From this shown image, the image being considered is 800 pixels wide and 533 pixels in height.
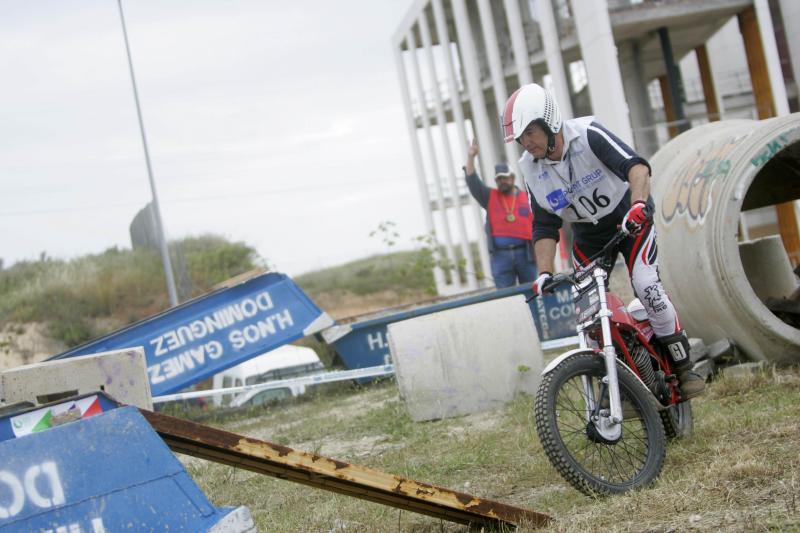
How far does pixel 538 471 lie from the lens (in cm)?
550

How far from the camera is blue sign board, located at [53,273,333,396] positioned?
10797 millimetres

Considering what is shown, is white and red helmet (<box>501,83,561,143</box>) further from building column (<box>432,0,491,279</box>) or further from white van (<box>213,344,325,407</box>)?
building column (<box>432,0,491,279</box>)

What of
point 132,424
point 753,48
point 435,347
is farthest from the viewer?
point 753,48

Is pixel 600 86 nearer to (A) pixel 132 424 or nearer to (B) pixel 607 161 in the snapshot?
(B) pixel 607 161

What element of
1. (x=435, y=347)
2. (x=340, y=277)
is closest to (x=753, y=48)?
(x=435, y=347)

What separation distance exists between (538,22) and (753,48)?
5.75 metres

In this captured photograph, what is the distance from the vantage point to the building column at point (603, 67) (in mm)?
21625

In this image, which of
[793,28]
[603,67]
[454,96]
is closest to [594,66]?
[603,67]

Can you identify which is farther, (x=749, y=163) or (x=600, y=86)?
(x=600, y=86)

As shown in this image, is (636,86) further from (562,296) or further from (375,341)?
(375,341)

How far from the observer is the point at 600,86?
22219mm

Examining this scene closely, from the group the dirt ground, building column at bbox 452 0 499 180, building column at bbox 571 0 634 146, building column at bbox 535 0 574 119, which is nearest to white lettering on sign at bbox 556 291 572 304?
building column at bbox 571 0 634 146

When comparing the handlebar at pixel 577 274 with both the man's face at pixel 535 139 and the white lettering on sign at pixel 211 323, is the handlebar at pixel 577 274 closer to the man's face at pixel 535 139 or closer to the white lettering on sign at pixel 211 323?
the man's face at pixel 535 139

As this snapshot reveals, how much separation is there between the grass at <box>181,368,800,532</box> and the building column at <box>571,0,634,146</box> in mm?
14422
